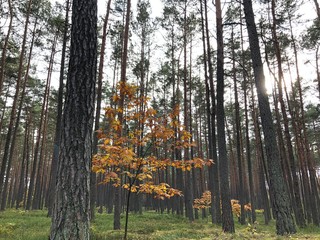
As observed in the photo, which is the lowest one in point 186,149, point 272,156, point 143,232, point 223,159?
point 143,232

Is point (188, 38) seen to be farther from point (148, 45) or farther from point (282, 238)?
point (282, 238)

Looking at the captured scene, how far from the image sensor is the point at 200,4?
583 inches

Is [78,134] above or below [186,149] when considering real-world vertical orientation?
below

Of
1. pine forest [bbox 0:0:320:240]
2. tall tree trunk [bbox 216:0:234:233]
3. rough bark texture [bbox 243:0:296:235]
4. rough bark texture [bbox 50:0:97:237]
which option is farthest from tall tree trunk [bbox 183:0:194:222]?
rough bark texture [bbox 50:0:97:237]

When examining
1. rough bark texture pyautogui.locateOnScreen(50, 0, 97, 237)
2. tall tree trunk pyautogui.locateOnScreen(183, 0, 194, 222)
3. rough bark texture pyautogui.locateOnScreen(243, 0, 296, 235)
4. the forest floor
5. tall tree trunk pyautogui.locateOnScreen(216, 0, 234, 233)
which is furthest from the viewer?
tall tree trunk pyautogui.locateOnScreen(183, 0, 194, 222)

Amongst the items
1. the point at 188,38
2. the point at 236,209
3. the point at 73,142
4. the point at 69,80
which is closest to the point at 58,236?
the point at 73,142

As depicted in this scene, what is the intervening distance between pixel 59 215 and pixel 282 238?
5456 millimetres

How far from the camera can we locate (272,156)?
6.95 meters

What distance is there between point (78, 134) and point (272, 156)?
18.9 feet

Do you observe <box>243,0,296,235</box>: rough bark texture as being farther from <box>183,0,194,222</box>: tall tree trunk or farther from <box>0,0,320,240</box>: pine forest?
<box>183,0,194,222</box>: tall tree trunk

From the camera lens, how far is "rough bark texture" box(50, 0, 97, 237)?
9.41 ft

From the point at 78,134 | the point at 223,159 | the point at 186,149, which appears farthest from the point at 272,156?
the point at 186,149

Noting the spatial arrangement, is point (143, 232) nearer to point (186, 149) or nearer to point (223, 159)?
point (223, 159)

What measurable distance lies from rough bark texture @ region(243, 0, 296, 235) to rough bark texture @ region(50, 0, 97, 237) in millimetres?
5536
